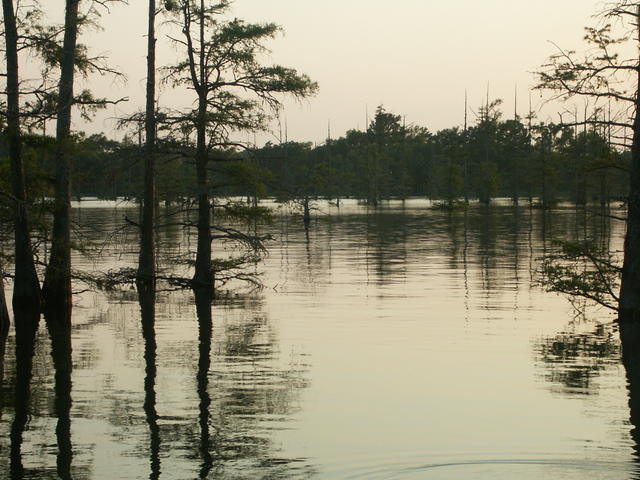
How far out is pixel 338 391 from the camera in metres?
16.2

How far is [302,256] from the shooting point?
47625 millimetres

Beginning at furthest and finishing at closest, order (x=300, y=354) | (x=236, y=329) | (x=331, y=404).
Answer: (x=236, y=329) < (x=300, y=354) < (x=331, y=404)

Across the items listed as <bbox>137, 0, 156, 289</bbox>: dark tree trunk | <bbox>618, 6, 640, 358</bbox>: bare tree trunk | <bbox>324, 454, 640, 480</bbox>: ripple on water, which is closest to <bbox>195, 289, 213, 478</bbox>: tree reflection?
<bbox>324, 454, 640, 480</bbox>: ripple on water

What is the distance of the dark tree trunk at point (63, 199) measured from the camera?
77.6 feet

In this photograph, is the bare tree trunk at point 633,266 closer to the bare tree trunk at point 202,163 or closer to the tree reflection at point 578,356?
the tree reflection at point 578,356

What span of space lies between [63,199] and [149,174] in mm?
6769

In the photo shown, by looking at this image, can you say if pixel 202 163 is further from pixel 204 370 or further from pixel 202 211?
pixel 204 370

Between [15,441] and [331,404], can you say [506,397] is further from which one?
[15,441]

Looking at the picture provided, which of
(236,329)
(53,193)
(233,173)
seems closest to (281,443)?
(236,329)

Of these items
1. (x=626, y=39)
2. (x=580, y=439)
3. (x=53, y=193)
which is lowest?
(x=580, y=439)

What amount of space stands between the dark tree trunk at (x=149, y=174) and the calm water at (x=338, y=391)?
136cm

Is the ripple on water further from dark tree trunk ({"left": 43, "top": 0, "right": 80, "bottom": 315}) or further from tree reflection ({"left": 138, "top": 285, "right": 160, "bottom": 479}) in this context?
dark tree trunk ({"left": 43, "top": 0, "right": 80, "bottom": 315})

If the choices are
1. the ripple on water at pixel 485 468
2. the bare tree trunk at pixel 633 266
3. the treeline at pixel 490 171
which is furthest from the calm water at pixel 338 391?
the treeline at pixel 490 171

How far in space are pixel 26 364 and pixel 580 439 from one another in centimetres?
1015
